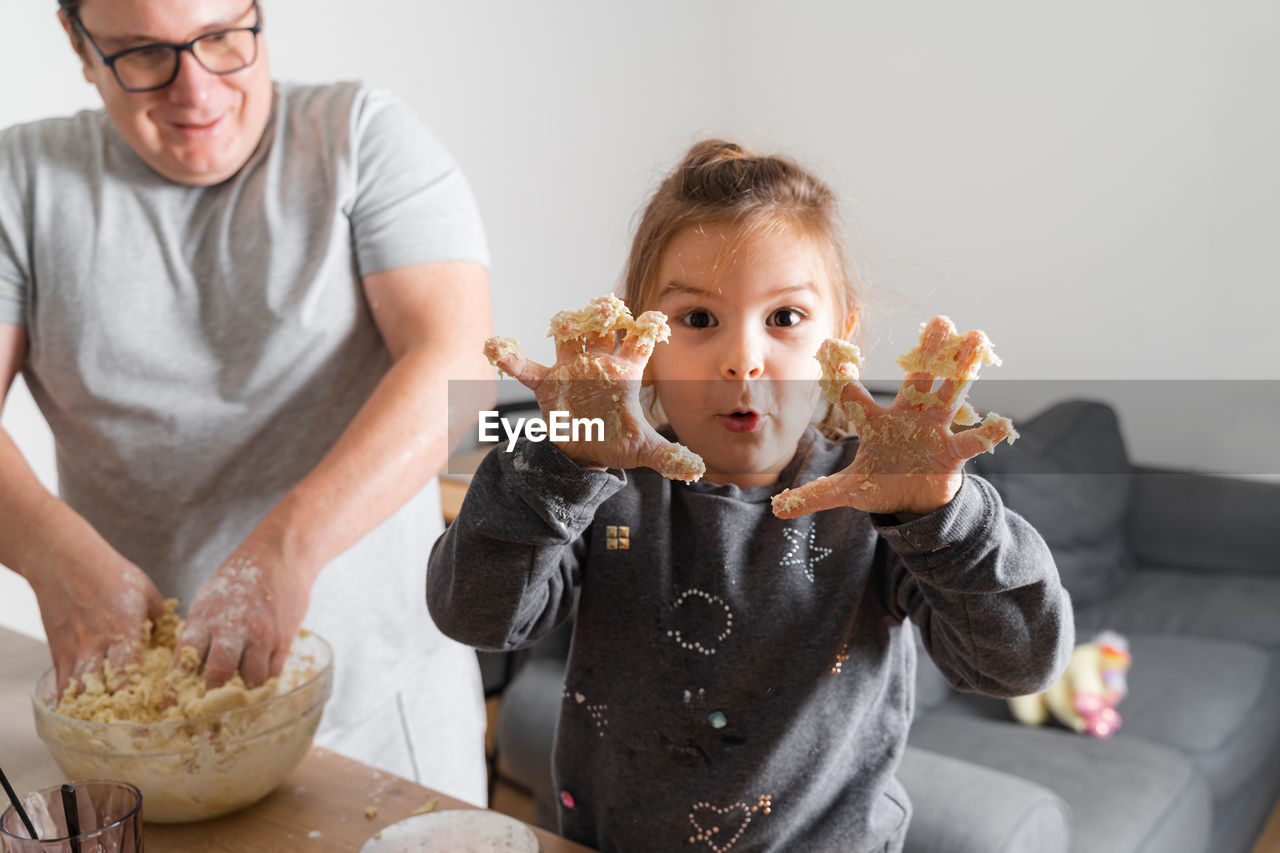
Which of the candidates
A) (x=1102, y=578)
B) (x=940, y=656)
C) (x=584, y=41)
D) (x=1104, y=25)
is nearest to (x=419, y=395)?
(x=940, y=656)

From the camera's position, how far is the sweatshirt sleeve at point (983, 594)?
469 millimetres

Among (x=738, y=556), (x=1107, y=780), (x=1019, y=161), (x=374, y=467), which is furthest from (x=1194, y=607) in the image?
(x=374, y=467)

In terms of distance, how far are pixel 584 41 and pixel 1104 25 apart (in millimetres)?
905

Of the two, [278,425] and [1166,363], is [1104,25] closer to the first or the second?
[1166,363]

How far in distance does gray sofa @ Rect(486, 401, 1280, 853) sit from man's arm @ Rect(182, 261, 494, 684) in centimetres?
72

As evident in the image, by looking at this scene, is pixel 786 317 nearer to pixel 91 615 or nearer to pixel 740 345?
pixel 740 345

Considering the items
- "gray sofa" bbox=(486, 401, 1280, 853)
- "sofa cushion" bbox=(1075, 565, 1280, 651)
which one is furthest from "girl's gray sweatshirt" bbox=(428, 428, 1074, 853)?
"sofa cushion" bbox=(1075, 565, 1280, 651)

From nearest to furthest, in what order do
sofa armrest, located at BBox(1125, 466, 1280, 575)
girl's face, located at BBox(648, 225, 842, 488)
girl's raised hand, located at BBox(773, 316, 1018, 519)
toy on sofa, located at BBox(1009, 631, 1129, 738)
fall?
girl's raised hand, located at BBox(773, 316, 1018, 519) → girl's face, located at BBox(648, 225, 842, 488) → sofa armrest, located at BBox(1125, 466, 1280, 575) → toy on sofa, located at BBox(1009, 631, 1129, 738)

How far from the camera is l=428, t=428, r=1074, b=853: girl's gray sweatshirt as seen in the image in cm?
67

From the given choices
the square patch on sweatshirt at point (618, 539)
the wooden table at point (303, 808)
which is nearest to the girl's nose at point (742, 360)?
the square patch on sweatshirt at point (618, 539)

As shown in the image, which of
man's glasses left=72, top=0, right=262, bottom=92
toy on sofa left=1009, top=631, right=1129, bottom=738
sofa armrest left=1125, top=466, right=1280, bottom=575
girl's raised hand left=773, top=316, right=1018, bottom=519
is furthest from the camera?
toy on sofa left=1009, top=631, right=1129, bottom=738

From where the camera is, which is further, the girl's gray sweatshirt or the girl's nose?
the girl's gray sweatshirt

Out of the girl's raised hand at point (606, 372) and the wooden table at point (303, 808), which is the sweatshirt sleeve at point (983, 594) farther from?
the wooden table at point (303, 808)

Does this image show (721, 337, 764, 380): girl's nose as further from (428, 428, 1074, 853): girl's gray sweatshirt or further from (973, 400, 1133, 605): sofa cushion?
(973, 400, 1133, 605): sofa cushion
